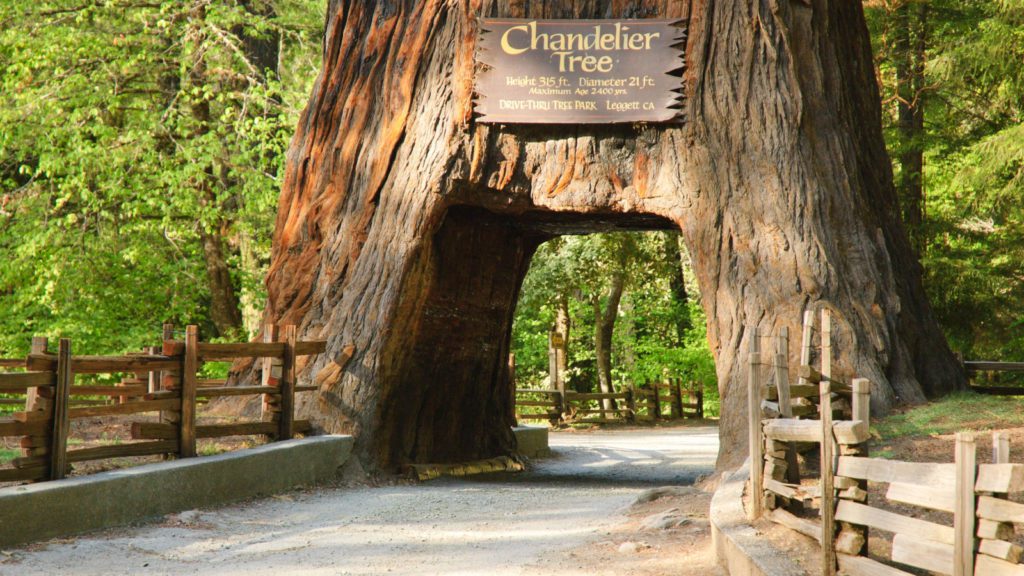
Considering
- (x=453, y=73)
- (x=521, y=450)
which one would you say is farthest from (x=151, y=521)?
(x=521, y=450)

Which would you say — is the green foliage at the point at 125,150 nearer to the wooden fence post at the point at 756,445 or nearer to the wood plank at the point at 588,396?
the wood plank at the point at 588,396

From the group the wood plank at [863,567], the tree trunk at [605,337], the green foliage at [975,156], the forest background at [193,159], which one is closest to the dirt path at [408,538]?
the wood plank at [863,567]

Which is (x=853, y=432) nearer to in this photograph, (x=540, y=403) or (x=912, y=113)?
(x=912, y=113)

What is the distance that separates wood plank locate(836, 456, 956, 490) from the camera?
13.4ft

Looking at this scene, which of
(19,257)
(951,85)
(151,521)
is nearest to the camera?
(151,521)

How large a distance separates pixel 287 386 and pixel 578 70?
4.73 m

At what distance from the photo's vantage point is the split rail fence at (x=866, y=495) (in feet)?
12.5

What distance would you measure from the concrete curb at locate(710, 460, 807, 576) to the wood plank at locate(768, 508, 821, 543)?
166 millimetres

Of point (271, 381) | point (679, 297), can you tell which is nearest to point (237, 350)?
point (271, 381)

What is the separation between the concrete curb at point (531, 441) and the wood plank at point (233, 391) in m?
5.64

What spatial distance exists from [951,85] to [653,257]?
9.04m

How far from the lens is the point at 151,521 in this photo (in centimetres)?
820

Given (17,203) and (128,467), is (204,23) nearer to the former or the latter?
(17,203)

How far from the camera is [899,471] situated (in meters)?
4.45
